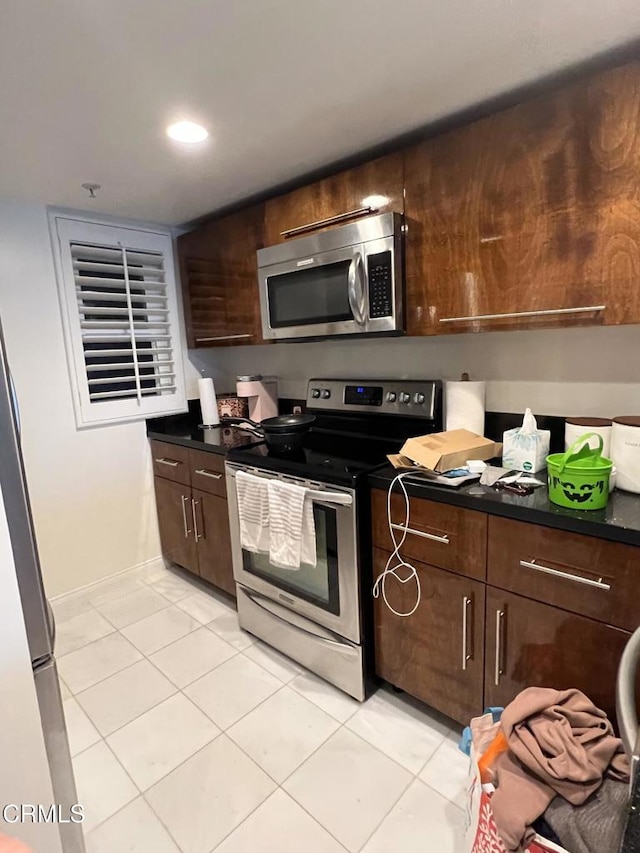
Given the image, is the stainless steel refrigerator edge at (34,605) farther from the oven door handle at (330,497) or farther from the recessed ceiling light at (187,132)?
the recessed ceiling light at (187,132)

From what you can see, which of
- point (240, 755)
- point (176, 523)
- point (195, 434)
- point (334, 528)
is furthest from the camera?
point (176, 523)

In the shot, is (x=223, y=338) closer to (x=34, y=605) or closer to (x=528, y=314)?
(x=528, y=314)

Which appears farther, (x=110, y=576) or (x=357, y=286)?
(x=110, y=576)

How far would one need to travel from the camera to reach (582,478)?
3.93ft

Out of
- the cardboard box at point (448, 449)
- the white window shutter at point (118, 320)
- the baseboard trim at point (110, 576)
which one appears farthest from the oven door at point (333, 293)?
the baseboard trim at point (110, 576)

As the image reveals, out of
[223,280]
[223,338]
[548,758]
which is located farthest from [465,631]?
[223,280]

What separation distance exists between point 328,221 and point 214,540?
5.45ft

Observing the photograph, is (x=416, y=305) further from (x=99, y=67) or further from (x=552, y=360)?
(x=99, y=67)

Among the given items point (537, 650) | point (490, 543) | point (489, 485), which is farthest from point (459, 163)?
point (537, 650)

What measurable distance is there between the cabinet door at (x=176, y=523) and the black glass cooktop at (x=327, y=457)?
0.69 metres

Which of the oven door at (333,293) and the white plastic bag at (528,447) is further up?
the oven door at (333,293)

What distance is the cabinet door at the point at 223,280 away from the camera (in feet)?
7.51

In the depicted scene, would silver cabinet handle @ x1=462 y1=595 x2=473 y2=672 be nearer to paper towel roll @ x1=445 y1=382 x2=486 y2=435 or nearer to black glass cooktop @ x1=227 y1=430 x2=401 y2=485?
black glass cooktop @ x1=227 y1=430 x2=401 y2=485

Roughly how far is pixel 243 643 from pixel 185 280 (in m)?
2.07
